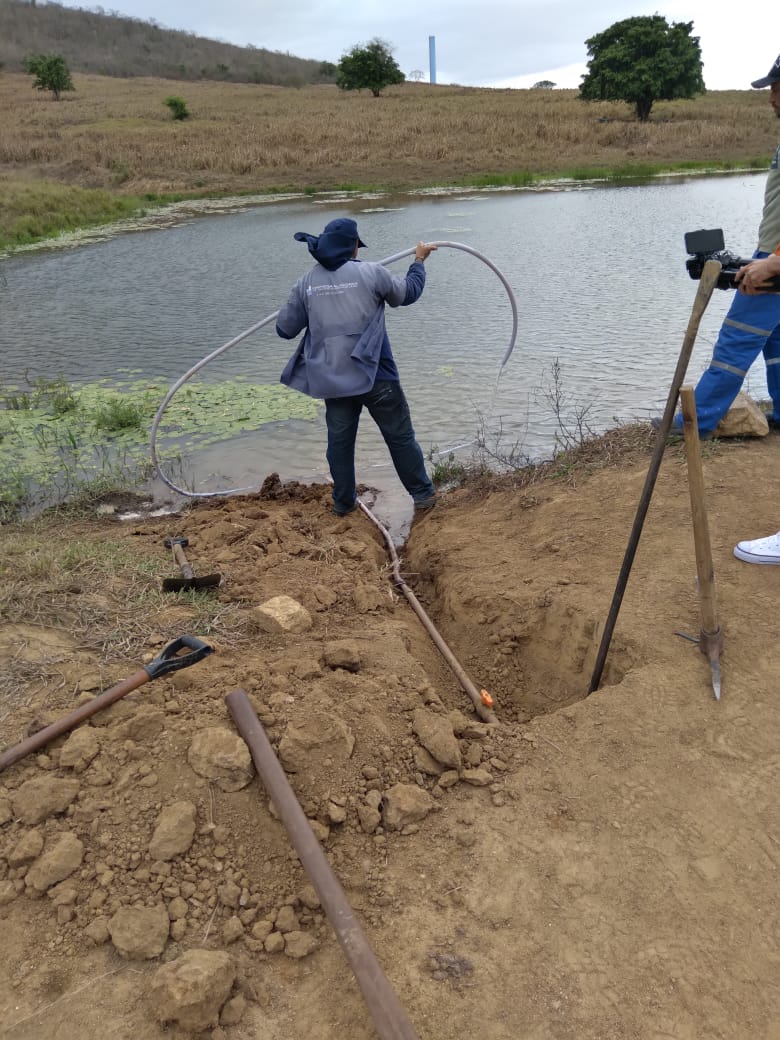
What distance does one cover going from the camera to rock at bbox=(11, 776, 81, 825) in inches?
89.9

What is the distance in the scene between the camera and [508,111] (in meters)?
39.7

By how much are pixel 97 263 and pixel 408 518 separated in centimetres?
1346

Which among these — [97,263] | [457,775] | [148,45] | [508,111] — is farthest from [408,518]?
[148,45]

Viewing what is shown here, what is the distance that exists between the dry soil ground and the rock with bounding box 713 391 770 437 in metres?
1.31

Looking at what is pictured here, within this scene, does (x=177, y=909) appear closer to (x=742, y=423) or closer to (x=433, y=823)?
(x=433, y=823)

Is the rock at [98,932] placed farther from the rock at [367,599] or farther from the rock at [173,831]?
the rock at [367,599]

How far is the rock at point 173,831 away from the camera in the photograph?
2211mm

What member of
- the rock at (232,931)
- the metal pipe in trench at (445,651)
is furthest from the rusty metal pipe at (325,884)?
the metal pipe in trench at (445,651)

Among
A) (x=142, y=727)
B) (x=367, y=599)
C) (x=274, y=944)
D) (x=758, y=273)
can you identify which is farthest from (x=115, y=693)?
(x=758, y=273)

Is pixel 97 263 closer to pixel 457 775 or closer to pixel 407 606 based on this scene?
pixel 407 606

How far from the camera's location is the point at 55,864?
2.15 metres

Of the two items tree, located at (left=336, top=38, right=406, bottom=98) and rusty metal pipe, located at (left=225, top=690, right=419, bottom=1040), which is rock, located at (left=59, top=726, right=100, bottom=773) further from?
tree, located at (left=336, top=38, right=406, bottom=98)

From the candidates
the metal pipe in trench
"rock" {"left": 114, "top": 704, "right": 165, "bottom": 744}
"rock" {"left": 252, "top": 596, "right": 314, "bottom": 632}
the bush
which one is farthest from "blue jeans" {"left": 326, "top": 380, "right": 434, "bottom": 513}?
the bush

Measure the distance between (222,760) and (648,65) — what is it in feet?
148
